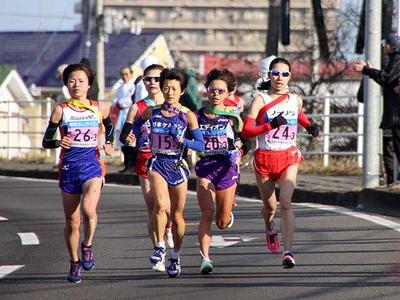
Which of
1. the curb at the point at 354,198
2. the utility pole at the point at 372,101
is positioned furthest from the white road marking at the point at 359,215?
the utility pole at the point at 372,101

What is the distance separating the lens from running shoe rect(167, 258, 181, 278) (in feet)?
34.6

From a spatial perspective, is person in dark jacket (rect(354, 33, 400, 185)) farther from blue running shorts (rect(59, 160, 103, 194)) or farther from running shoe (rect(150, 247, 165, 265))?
blue running shorts (rect(59, 160, 103, 194))

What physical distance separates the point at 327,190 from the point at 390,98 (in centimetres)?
199

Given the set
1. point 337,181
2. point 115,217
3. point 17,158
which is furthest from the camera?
point 17,158

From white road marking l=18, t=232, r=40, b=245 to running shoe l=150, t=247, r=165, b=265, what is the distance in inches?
102

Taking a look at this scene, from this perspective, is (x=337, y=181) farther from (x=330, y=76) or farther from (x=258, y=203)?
(x=330, y=76)

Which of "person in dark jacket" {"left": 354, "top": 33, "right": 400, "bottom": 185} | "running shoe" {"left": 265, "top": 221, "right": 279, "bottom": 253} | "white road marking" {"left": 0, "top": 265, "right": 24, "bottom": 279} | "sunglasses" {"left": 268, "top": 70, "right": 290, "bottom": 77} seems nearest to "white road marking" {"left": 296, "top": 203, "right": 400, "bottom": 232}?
"person in dark jacket" {"left": 354, "top": 33, "right": 400, "bottom": 185}

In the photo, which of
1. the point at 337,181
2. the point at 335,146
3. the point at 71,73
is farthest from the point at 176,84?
the point at 335,146

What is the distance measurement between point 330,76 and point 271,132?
19.6m

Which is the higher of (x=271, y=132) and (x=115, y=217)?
(x=271, y=132)

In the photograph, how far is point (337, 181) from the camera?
2148 cm

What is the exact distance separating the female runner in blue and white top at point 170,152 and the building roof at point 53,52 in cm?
5124

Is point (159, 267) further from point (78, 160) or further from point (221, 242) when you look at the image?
point (221, 242)

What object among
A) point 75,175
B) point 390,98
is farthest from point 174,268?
point 390,98
